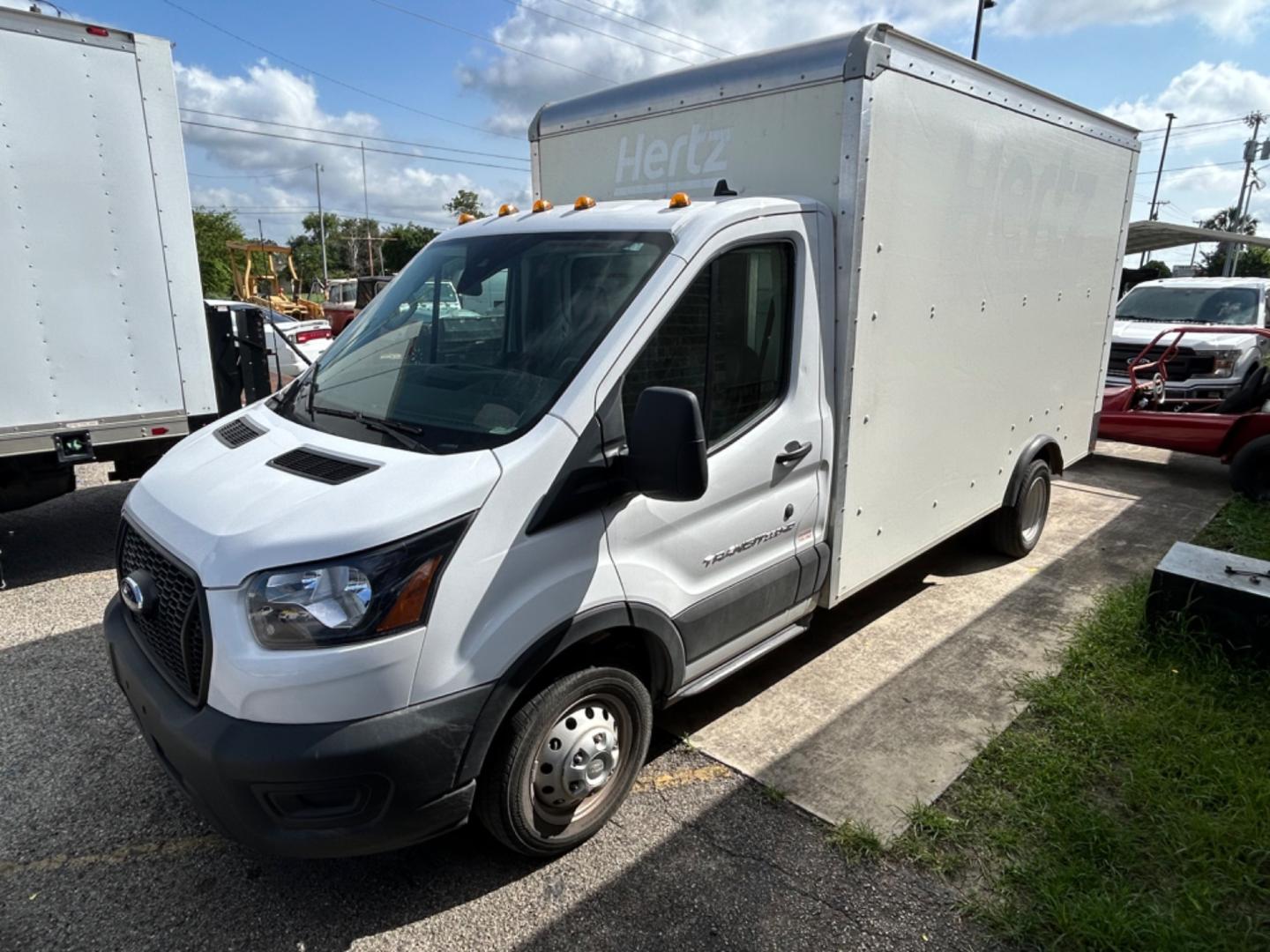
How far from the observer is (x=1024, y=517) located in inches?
214

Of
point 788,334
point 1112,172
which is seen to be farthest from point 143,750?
point 1112,172

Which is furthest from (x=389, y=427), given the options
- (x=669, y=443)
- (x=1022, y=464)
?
(x=1022, y=464)

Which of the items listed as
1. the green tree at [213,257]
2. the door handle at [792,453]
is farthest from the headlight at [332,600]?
the green tree at [213,257]

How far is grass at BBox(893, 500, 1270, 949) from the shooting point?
2.49m

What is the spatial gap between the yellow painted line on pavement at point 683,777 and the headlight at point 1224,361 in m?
8.15

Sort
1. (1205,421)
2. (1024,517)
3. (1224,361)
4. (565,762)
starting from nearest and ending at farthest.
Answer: (565,762), (1024,517), (1205,421), (1224,361)

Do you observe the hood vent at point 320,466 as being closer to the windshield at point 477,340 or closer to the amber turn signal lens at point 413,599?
the windshield at point 477,340

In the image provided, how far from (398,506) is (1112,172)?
5595 mm

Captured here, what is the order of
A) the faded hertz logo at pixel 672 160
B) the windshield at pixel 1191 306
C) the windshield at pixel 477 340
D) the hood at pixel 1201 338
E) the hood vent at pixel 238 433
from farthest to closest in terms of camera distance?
the windshield at pixel 1191 306, the hood at pixel 1201 338, the faded hertz logo at pixel 672 160, the hood vent at pixel 238 433, the windshield at pixel 477 340

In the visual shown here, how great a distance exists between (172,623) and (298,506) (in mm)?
622

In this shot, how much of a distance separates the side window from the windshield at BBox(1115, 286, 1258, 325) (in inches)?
326

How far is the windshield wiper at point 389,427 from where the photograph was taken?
98.6 inches

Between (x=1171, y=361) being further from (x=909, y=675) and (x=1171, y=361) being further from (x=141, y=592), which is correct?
(x=141, y=592)

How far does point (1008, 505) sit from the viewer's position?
207 inches
